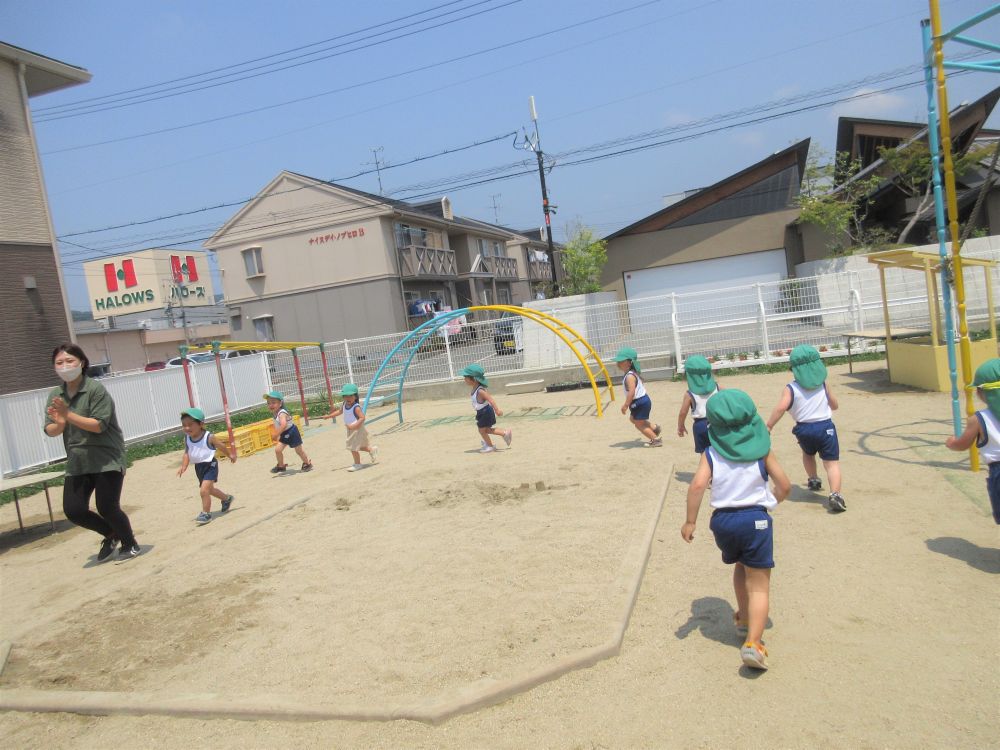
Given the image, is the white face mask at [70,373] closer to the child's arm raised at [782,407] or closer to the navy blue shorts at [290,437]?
the navy blue shorts at [290,437]

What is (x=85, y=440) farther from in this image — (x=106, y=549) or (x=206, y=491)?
(x=206, y=491)

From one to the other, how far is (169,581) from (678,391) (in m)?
10.3

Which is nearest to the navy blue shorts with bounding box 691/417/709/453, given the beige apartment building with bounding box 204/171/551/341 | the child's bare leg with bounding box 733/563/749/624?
the child's bare leg with bounding box 733/563/749/624

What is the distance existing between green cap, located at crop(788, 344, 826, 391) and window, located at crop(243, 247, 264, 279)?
3071 cm

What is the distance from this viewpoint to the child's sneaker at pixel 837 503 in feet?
17.6

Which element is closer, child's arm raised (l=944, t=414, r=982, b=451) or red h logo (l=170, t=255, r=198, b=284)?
child's arm raised (l=944, t=414, r=982, b=451)

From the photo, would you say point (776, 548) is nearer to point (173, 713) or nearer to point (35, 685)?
point (173, 713)

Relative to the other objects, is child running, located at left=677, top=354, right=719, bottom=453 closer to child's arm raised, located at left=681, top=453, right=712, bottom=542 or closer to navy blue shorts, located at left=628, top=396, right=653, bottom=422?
navy blue shorts, located at left=628, top=396, right=653, bottom=422

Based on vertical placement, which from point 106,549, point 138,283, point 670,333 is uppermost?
point 138,283

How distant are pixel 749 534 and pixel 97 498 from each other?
5640 mm

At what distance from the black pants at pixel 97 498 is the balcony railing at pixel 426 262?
26.4 m

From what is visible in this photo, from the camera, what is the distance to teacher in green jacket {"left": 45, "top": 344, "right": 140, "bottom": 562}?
567 centimetres

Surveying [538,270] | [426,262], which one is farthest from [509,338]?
[538,270]

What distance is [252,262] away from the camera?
107ft
